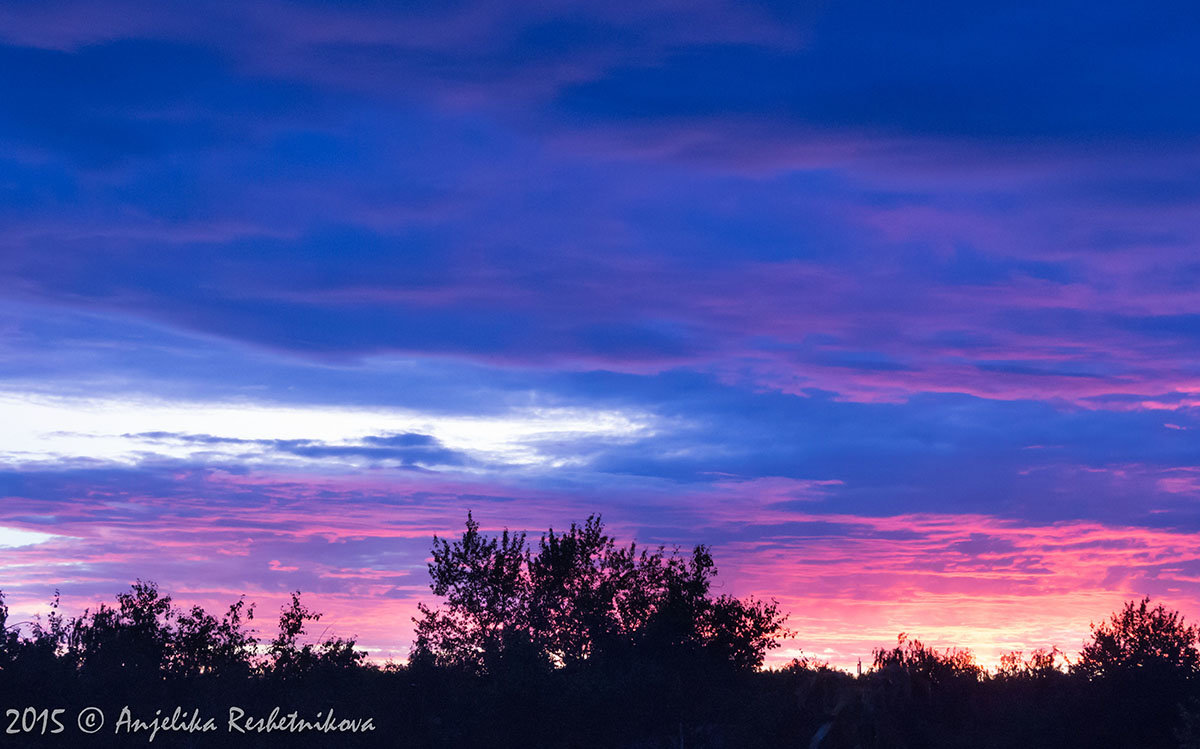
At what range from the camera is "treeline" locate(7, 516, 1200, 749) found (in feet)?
149

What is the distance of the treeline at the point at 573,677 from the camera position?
149 feet

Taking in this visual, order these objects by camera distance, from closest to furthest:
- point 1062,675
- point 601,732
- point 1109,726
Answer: point 1109,726
point 1062,675
point 601,732

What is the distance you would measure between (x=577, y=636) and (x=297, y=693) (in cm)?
1558

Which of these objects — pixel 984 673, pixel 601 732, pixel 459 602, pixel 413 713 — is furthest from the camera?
pixel 459 602

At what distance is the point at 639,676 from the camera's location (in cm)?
5709

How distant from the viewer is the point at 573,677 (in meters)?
57.3

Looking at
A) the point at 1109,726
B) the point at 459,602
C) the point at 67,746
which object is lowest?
the point at 67,746

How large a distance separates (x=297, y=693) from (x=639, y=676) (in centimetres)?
1856

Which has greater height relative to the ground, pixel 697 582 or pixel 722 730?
pixel 697 582

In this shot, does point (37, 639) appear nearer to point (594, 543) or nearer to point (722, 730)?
point (594, 543)

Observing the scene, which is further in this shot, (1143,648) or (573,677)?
(573,677)

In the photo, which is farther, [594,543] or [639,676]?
[594,543]

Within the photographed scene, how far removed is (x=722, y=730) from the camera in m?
52.1

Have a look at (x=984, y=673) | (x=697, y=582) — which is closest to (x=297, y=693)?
(x=697, y=582)
